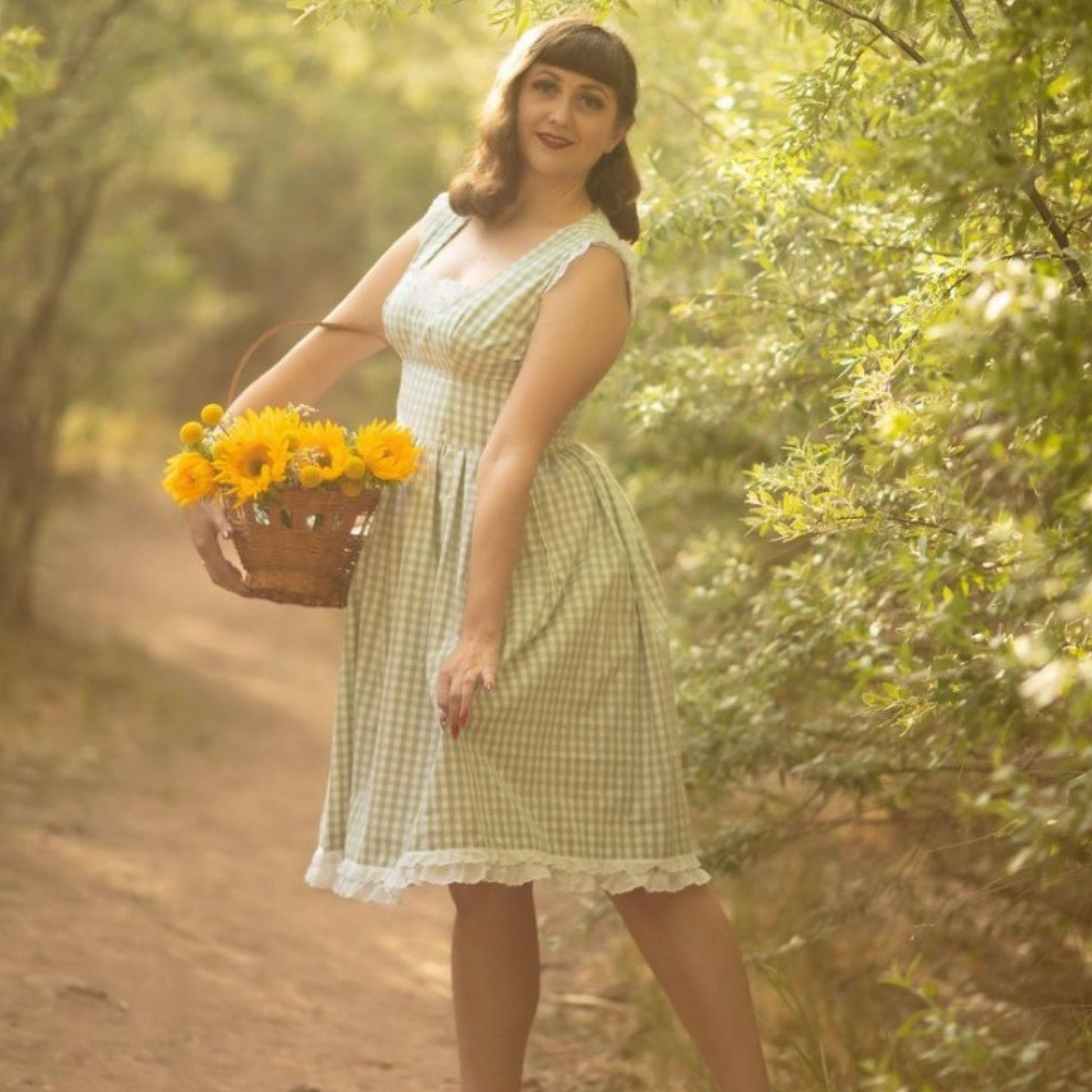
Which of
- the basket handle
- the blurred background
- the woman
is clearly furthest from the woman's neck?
the basket handle

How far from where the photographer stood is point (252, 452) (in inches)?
114

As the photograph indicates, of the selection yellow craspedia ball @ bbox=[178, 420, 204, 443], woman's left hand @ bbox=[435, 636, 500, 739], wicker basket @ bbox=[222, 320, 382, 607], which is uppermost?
yellow craspedia ball @ bbox=[178, 420, 204, 443]

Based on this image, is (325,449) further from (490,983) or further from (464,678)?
(490,983)

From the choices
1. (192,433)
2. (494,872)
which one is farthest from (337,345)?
(494,872)

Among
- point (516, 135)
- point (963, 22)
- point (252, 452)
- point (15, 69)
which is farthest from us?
point (15, 69)

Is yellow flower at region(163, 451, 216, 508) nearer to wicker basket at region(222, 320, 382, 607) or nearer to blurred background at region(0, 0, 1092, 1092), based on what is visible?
wicker basket at region(222, 320, 382, 607)

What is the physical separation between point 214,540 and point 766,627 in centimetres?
121

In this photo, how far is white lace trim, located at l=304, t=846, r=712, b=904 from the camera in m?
2.81

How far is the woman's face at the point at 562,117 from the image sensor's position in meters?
2.96

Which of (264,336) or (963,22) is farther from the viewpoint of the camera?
(264,336)

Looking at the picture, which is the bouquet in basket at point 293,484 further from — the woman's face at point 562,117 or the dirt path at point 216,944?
the dirt path at point 216,944

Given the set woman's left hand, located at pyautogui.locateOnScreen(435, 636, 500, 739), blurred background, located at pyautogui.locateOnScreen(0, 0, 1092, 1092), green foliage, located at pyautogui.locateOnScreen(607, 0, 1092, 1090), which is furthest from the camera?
woman's left hand, located at pyautogui.locateOnScreen(435, 636, 500, 739)

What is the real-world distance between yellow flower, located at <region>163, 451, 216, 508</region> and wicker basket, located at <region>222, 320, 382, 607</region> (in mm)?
44

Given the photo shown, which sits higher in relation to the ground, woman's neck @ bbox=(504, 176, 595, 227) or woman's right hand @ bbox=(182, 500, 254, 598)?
woman's neck @ bbox=(504, 176, 595, 227)
